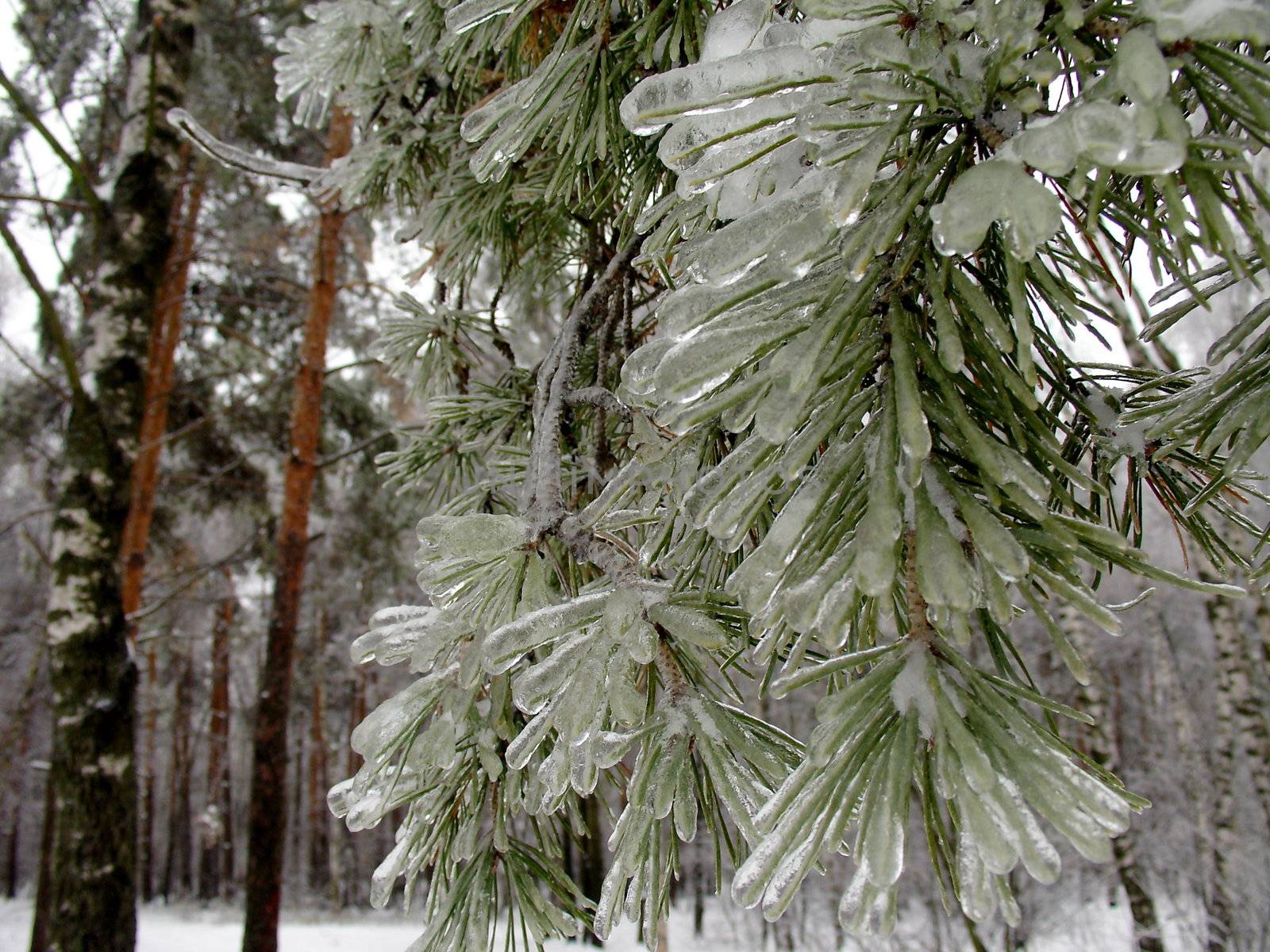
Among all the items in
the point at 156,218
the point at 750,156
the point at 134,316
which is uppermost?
the point at 156,218

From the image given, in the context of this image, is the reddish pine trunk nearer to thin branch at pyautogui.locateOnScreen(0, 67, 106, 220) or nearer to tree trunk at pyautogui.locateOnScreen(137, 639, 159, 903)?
thin branch at pyautogui.locateOnScreen(0, 67, 106, 220)

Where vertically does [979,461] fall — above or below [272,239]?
below

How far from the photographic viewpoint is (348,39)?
5.05ft

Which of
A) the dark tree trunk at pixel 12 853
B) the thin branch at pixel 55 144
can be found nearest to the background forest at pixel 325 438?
the thin branch at pixel 55 144

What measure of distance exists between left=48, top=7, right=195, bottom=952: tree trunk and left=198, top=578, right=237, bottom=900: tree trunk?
10.3m

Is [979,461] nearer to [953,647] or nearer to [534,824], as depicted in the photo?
[953,647]

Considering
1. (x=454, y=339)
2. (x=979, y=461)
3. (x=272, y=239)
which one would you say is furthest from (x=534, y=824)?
(x=272, y=239)

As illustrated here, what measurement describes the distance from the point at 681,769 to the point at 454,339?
3.89ft

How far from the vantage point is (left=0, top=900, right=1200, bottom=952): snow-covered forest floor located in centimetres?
714

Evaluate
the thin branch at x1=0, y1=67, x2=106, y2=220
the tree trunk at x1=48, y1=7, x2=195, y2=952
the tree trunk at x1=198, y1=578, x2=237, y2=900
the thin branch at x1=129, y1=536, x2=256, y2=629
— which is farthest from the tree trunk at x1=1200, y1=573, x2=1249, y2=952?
the tree trunk at x1=198, y1=578, x2=237, y2=900

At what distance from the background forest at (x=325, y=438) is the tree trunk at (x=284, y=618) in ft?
0.06

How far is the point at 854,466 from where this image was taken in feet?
1.56

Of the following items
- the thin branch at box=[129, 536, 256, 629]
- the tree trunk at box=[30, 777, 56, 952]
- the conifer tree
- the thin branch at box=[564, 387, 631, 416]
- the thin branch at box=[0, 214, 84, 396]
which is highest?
the thin branch at box=[0, 214, 84, 396]

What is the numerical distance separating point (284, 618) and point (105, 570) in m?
1.95
